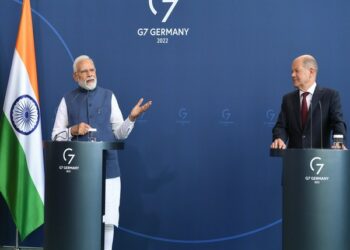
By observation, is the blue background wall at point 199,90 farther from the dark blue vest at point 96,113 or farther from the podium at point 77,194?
the podium at point 77,194

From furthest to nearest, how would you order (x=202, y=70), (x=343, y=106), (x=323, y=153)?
1. (x=202, y=70)
2. (x=343, y=106)
3. (x=323, y=153)

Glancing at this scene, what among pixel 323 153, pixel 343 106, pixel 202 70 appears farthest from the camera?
pixel 202 70

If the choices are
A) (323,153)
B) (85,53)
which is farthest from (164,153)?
(323,153)

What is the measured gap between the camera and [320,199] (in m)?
3.20

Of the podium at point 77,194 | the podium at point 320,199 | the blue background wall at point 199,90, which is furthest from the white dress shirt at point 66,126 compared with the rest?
the podium at point 320,199

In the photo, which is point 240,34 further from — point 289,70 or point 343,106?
point 343,106

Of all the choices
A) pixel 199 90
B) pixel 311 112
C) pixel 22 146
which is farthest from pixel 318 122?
pixel 22 146

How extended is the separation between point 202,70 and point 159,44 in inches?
17.5

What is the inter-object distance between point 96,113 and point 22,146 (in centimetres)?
114

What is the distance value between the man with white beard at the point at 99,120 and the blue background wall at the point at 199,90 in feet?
2.66

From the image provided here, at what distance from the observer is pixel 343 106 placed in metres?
4.59

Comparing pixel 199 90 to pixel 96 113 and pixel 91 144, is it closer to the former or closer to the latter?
pixel 96 113

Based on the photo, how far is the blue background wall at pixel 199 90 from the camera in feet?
15.5

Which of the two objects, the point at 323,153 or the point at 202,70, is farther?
the point at 202,70
